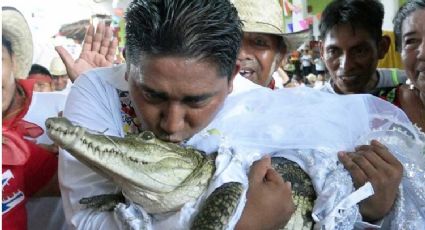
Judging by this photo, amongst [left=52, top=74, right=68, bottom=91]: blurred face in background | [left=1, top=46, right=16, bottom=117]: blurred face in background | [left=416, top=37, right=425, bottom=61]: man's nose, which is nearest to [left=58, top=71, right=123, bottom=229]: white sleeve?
[left=1, top=46, right=16, bottom=117]: blurred face in background

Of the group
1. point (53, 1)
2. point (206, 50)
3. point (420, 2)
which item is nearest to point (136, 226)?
point (206, 50)

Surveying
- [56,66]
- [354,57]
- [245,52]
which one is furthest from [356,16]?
[56,66]

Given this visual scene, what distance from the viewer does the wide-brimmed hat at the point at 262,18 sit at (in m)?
1.97

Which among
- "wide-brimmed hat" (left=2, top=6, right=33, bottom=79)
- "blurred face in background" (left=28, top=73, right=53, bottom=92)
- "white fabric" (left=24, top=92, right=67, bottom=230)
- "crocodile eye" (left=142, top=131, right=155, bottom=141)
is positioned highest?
"wide-brimmed hat" (left=2, top=6, right=33, bottom=79)

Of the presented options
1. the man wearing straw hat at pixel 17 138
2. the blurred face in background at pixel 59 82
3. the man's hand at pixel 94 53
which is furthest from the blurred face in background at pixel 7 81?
the blurred face in background at pixel 59 82

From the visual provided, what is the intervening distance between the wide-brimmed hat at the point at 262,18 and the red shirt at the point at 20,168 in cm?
88

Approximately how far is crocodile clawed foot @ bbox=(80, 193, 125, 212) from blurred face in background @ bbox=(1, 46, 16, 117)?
18.4 inches

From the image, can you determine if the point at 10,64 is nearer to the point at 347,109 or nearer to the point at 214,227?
the point at 214,227

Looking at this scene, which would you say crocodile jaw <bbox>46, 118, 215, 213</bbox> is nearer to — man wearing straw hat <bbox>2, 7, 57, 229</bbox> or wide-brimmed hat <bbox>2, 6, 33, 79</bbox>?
man wearing straw hat <bbox>2, 7, 57, 229</bbox>

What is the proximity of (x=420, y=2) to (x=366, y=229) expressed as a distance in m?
0.99

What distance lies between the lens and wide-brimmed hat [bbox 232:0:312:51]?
1966mm

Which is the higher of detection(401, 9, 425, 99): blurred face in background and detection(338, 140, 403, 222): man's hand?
detection(401, 9, 425, 99): blurred face in background

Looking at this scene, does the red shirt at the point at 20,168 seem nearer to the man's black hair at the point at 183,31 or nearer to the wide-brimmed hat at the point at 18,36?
the wide-brimmed hat at the point at 18,36

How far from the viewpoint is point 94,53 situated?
1998 millimetres
